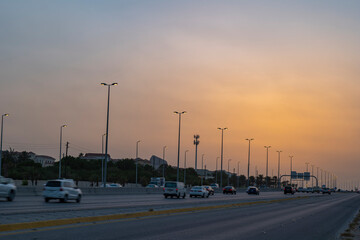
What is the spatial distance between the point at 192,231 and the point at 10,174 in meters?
103

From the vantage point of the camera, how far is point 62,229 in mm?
16328

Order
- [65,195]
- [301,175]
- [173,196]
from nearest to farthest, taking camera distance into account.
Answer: [65,195]
[173,196]
[301,175]

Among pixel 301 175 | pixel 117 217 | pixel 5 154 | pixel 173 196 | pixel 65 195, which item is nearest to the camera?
pixel 117 217

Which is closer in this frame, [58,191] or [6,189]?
[6,189]

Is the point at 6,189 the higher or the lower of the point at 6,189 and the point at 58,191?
the higher

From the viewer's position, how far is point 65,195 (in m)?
34.5

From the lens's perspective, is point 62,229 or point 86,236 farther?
point 62,229

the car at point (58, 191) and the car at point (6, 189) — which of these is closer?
the car at point (6, 189)

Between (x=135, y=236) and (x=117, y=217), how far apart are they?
20.4ft

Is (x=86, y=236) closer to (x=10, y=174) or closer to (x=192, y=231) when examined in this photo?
(x=192, y=231)

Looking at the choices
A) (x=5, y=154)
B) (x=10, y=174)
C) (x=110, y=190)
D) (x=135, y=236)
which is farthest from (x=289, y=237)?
(x=5, y=154)

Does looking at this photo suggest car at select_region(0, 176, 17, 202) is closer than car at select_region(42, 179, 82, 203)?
Yes

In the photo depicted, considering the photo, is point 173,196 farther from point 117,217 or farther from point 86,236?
point 86,236

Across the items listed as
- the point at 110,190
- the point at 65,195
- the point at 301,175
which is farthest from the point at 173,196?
the point at 301,175
